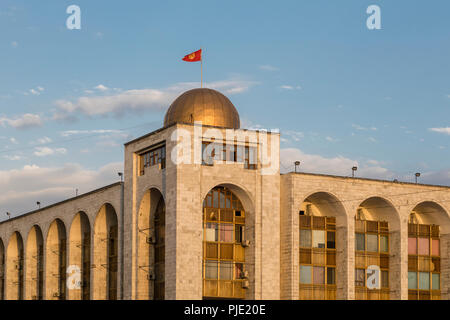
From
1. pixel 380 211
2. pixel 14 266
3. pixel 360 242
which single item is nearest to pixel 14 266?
pixel 14 266

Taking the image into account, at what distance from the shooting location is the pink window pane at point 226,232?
66562 mm

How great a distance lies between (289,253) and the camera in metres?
65.7

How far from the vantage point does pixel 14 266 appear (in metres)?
89.5

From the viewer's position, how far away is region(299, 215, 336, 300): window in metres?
67.8

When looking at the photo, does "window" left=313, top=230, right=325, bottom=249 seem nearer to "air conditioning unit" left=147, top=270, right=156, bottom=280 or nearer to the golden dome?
the golden dome

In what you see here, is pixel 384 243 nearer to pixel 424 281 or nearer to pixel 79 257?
pixel 424 281

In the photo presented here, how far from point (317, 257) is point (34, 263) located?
97.7ft

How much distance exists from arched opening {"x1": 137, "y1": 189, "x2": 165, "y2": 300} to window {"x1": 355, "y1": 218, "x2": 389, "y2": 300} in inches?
583

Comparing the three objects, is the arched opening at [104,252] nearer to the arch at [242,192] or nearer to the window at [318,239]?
the arch at [242,192]

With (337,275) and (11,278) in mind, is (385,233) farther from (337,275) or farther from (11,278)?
(11,278)

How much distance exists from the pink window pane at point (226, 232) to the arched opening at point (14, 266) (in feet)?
97.1

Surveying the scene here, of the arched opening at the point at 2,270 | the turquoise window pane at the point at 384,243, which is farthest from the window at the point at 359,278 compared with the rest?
the arched opening at the point at 2,270
